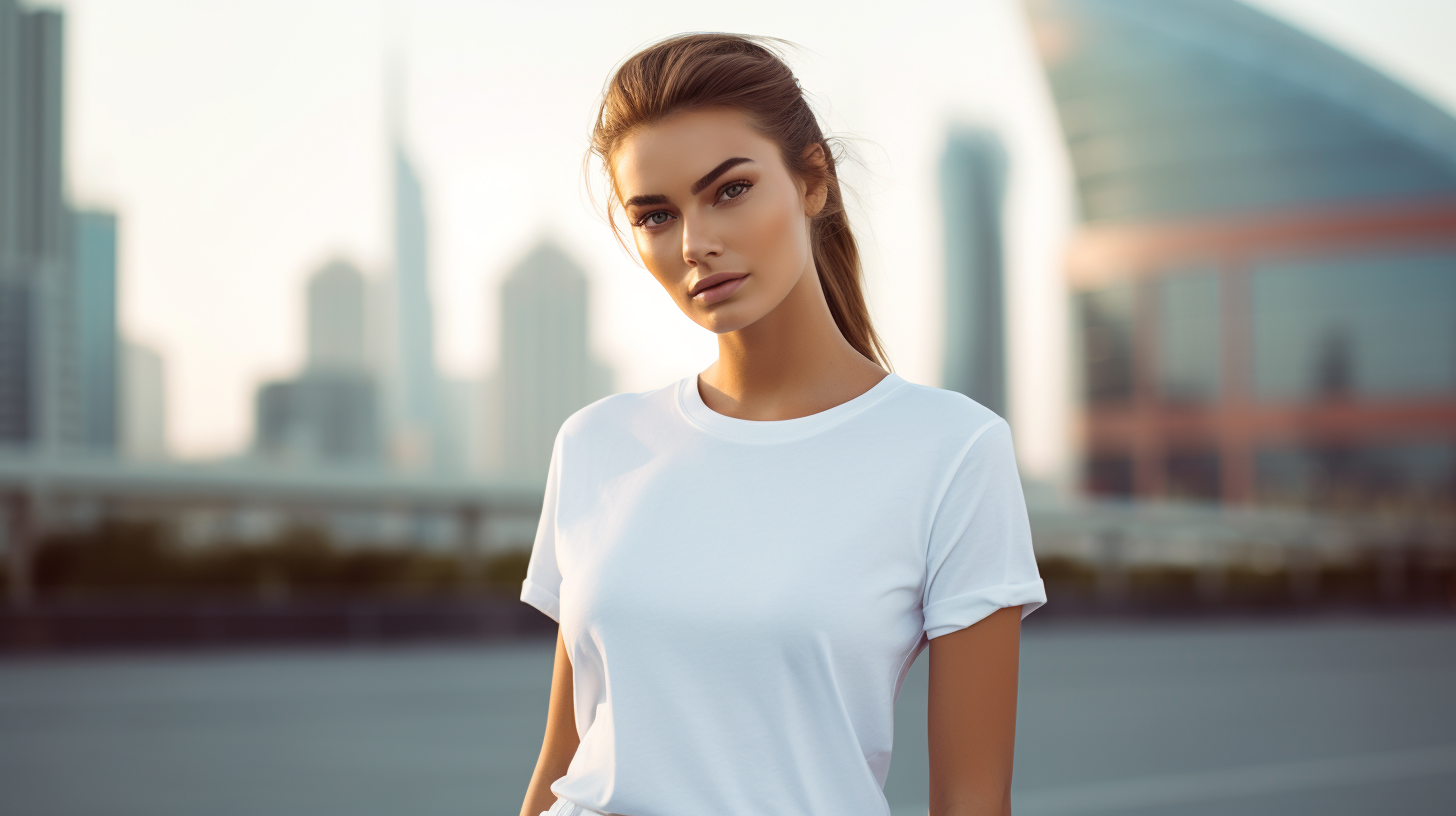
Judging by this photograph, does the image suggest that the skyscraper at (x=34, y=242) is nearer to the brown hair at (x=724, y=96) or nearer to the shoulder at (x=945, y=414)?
the brown hair at (x=724, y=96)

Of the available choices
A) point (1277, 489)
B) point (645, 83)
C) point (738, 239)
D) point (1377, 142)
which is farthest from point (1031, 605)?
point (1377, 142)

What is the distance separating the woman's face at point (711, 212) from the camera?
158cm

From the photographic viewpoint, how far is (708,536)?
1573 millimetres

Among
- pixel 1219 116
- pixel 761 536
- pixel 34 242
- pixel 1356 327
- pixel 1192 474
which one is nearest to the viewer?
pixel 761 536

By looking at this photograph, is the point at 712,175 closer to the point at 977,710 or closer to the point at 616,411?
the point at 616,411

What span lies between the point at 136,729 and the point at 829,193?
416 inches

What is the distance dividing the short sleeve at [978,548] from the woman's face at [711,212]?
314mm

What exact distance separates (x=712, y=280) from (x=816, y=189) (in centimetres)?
23

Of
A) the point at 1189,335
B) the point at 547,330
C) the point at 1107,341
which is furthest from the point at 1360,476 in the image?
the point at 547,330

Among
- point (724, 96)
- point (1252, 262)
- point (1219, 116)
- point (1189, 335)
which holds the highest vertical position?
point (1219, 116)

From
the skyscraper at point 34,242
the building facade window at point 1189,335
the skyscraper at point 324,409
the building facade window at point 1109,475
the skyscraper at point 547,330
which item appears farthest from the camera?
the skyscraper at point 547,330

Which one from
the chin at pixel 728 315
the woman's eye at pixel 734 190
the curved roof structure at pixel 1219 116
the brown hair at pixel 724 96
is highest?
the curved roof structure at pixel 1219 116

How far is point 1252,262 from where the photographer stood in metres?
60.9

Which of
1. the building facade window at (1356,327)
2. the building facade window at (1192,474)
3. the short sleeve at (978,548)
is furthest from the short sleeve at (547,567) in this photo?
the building facade window at (1192,474)
